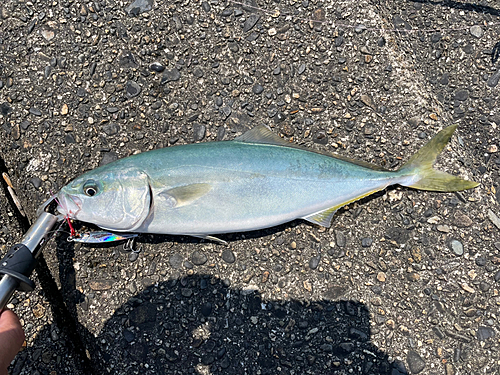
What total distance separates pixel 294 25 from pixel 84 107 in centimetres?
193

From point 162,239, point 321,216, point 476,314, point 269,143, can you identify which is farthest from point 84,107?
point 476,314

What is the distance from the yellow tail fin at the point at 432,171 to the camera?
2.55m

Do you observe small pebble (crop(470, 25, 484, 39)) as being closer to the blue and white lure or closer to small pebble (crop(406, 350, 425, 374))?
small pebble (crop(406, 350, 425, 374))

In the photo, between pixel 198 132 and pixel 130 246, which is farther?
pixel 198 132

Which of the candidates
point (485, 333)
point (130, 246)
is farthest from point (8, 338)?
point (485, 333)

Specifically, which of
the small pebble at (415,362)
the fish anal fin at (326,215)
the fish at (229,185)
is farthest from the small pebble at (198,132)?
the small pebble at (415,362)

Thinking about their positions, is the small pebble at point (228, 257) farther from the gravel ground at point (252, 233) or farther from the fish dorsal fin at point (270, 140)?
the fish dorsal fin at point (270, 140)

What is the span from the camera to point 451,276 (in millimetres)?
2641

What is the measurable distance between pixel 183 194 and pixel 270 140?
794mm

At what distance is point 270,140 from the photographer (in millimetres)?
2559

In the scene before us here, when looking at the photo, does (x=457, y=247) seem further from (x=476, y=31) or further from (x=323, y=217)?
(x=476, y=31)

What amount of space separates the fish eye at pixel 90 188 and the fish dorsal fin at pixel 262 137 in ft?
3.54

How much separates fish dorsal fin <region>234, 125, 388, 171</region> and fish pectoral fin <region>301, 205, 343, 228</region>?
0.39 m

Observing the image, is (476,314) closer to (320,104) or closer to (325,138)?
(325,138)
